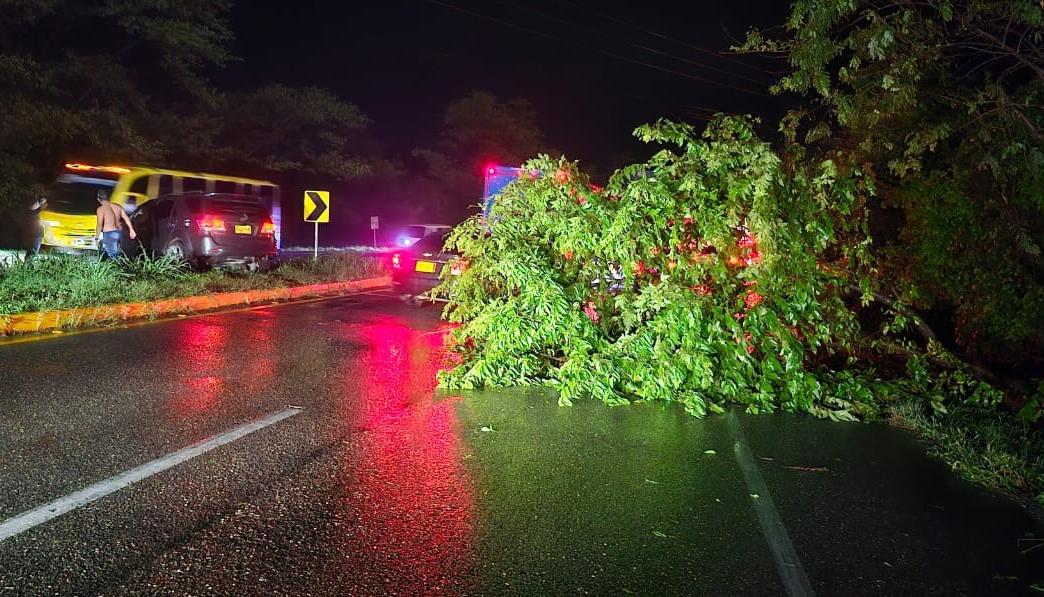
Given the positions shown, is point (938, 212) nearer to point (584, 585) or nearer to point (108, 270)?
point (584, 585)

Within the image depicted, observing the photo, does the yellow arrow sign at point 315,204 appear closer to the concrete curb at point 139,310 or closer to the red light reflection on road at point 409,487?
the concrete curb at point 139,310

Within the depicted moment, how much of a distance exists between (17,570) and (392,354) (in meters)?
5.29

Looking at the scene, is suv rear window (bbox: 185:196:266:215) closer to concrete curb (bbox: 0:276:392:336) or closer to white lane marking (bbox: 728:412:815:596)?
concrete curb (bbox: 0:276:392:336)

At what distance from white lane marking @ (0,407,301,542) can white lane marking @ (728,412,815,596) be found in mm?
3421

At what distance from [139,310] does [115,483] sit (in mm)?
6663

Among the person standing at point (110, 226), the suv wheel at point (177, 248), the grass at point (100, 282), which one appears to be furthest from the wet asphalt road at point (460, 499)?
the suv wheel at point (177, 248)

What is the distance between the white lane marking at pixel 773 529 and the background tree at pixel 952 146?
3.52 meters

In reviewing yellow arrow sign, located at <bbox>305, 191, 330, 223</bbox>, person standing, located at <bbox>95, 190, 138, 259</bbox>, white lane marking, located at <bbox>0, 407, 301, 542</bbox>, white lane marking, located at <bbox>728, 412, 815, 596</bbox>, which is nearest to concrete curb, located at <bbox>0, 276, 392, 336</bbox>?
person standing, located at <bbox>95, 190, 138, 259</bbox>

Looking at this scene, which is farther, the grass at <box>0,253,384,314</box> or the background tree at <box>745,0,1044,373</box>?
the grass at <box>0,253,384,314</box>

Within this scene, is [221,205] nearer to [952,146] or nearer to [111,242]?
[111,242]

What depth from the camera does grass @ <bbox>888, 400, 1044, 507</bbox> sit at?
4715mm

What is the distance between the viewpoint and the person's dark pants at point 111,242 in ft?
43.2

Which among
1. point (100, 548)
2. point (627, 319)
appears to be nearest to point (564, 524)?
point (100, 548)

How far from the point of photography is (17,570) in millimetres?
3004
